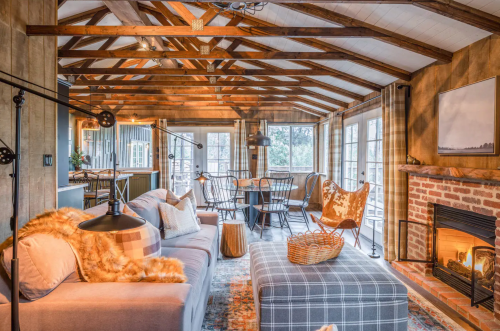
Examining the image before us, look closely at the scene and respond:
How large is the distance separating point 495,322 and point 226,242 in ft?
8.48

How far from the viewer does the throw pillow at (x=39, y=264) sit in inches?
58.3

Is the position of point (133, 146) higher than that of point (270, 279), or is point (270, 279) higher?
point (133, 146)

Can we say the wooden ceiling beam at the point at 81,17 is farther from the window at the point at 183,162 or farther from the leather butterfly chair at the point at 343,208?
the leather butterfly chair at the point at 343,208

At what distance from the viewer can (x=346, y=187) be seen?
587cm

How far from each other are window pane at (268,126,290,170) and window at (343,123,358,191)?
1.76 metres

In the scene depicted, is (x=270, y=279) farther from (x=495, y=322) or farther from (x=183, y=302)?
(x=495, y=322)

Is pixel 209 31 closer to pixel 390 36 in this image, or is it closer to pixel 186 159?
pixel 390 36

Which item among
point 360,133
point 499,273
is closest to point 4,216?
point 499,273

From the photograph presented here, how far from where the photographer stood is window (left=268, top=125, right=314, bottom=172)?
7.42 m

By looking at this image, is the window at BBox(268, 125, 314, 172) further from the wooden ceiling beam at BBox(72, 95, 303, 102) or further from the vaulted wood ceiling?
the vaulted wood ceiling

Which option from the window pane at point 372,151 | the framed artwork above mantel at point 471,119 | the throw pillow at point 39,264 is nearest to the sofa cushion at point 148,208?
the throw pillow at point 39,264

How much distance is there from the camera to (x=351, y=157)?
562 cm

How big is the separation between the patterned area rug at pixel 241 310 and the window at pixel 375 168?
169 cm

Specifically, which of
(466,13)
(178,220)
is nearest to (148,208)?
(178,220)
